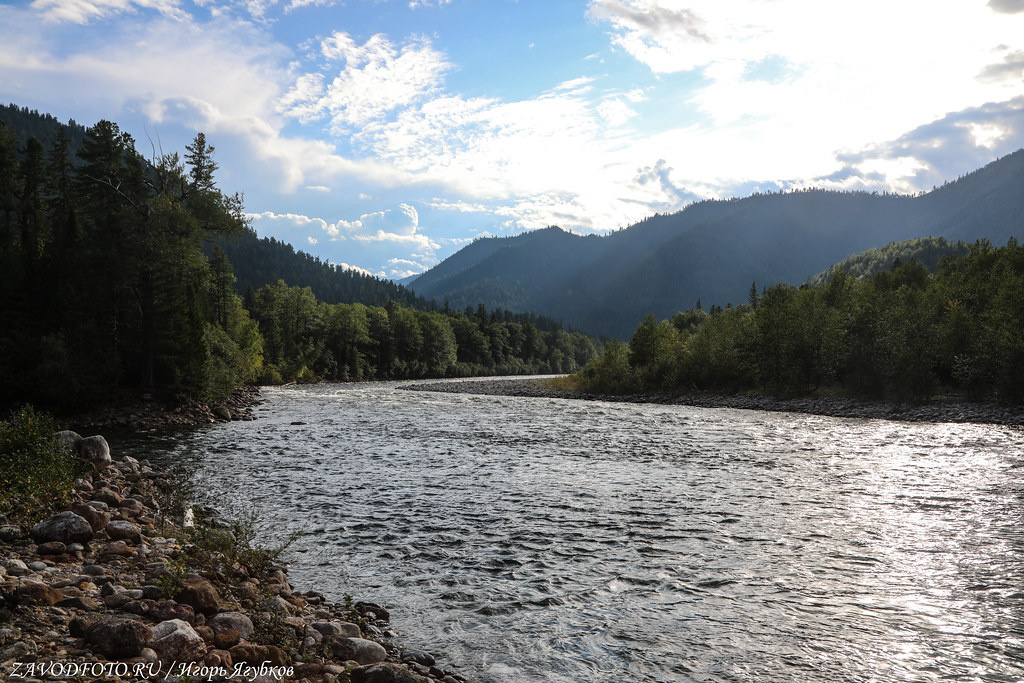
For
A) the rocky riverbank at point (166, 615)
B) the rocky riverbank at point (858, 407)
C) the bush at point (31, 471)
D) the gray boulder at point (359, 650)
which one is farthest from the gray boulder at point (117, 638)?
the rocky riverbank at point (858, 407)

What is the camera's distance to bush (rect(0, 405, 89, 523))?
12250mm

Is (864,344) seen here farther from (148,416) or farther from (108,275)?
(108,275)

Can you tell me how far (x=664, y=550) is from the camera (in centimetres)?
1462

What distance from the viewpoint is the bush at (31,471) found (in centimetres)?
1225

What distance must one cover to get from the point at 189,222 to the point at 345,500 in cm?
3782

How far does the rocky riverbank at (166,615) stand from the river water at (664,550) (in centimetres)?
134

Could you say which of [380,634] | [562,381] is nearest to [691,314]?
[562,381]

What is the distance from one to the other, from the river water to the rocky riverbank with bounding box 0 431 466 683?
134 cm

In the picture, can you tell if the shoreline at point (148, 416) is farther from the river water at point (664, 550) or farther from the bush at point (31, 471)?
the bush at point (31, 471)

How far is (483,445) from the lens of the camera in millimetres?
33969

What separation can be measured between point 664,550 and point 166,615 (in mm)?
11364

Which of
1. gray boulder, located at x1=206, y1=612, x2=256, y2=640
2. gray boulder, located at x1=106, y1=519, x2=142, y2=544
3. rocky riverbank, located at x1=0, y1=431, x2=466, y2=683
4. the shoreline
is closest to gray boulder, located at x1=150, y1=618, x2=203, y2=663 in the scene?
rocky riverbank, located at x1=0, y1=431, x2=466, y2=683

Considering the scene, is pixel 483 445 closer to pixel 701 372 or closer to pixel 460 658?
pixel 460 658

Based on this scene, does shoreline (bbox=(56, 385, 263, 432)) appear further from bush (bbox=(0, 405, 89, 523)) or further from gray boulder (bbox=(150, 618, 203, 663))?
gray boulder (bbox=(150, 618, 203, 663))
